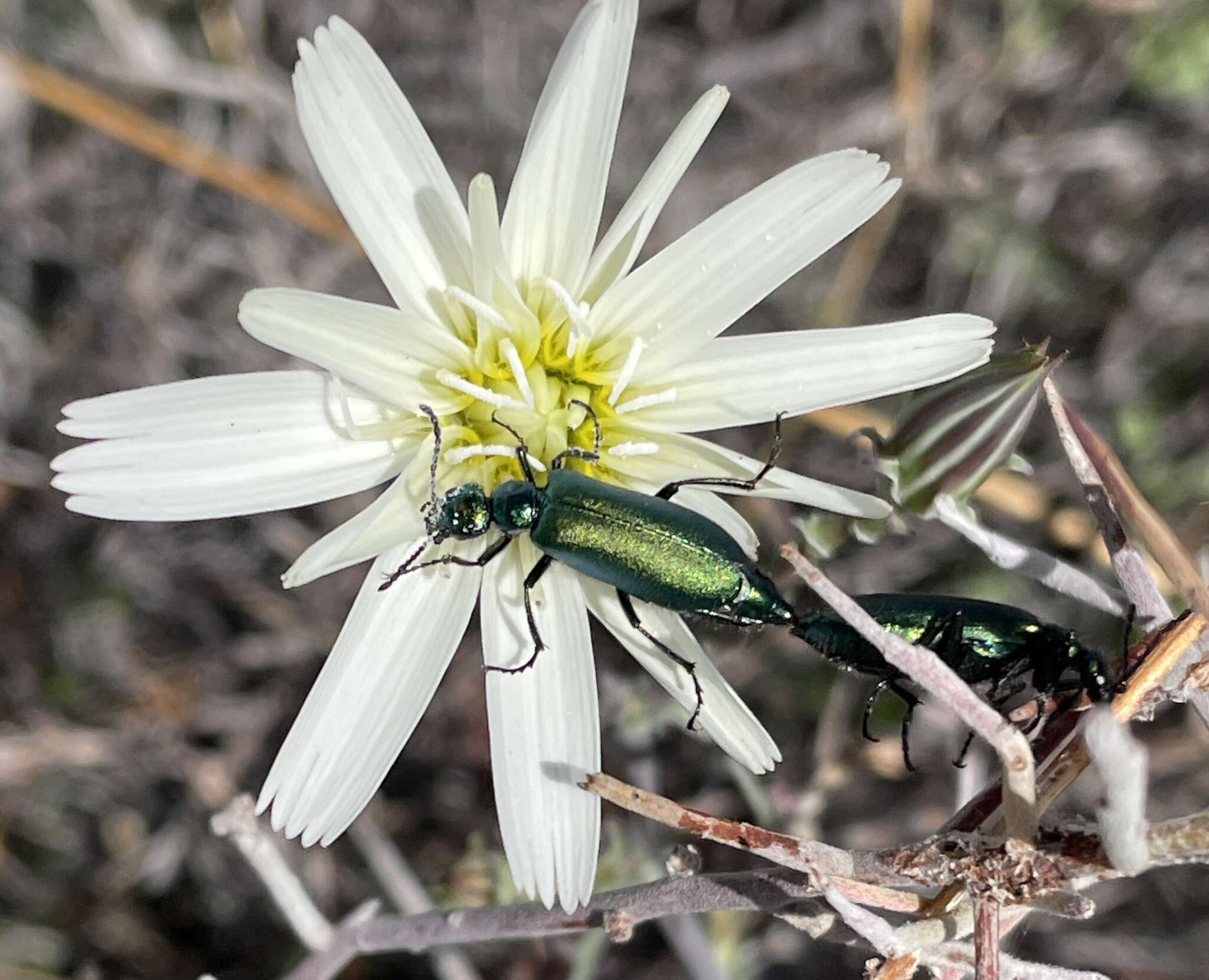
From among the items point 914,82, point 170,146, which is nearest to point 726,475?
point 170,146

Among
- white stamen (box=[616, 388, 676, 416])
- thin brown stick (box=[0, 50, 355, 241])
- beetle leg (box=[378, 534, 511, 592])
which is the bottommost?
beetle leg (box=[378, 534, 511, 592])

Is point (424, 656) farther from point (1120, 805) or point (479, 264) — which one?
point (1120, 805)

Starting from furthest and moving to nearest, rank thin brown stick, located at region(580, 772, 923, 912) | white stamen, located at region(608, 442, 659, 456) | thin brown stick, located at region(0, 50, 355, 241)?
1. thin brown stick, located at region(0, 50, 355, 241)
2. white stamen, located at region(608, 442, 659, 456)
3. thin brown stick, located at region(580, 772, 923, 912)

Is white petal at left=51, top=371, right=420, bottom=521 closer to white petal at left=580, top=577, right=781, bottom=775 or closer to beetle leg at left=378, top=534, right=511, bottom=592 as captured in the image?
beetle leg at left=378, top=534, right=511, bottom=592

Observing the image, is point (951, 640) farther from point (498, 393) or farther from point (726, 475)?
point (498, 393)

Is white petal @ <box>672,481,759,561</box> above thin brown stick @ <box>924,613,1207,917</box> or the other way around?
above

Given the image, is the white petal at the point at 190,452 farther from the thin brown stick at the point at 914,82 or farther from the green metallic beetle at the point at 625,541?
the thin brown stick at the point at 914,82

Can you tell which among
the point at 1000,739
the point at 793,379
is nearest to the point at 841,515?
the point at 793,379

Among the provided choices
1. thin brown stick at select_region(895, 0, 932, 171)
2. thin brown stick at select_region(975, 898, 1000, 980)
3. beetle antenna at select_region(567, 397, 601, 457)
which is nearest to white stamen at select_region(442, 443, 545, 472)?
beetle antenna at select_region(567, 397, 601, 457)
